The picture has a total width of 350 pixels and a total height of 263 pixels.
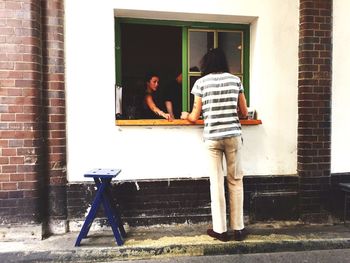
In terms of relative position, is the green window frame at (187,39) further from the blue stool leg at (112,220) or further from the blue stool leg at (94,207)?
the blue stool leg at (112,220)

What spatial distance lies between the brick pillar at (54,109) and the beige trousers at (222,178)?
183 cm

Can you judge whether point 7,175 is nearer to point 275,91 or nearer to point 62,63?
point 62,63

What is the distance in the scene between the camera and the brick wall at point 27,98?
13.7 ft

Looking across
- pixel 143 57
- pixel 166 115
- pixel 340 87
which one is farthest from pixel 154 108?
pixel 143 57

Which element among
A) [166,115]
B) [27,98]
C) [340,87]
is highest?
[340,87]

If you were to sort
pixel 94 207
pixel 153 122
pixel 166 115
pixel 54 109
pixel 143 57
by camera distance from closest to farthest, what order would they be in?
pixel 94 207
pixel 54 109
pixel 153 122
pixel 166 115
pixel 143 57

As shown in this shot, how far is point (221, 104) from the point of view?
4.06 metres

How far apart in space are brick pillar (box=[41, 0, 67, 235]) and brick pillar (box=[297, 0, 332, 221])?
3118mm

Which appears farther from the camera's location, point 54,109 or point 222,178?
point 54,109

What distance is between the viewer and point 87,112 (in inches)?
178

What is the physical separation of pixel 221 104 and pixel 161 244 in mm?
1729

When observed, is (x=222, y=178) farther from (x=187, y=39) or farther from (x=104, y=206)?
(x=187, y=39)

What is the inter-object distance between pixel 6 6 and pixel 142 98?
6.86ft

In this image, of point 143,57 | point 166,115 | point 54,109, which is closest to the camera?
point 54,109
